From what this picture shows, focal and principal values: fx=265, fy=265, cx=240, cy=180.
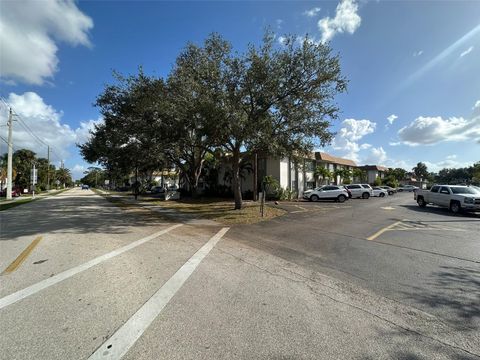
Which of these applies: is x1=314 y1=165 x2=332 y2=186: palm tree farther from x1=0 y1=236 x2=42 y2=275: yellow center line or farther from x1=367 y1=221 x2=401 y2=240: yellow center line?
x1=0 y1=236 x2=42 y2=275: yellow center line

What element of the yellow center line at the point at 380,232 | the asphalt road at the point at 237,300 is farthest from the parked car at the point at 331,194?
the asphalt road at the point at 237,300

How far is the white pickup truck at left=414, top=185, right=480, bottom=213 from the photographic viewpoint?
17.1m

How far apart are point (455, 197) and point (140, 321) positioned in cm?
2146

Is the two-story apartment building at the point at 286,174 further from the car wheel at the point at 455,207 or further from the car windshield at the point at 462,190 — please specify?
the car wheel at the point at 455,207

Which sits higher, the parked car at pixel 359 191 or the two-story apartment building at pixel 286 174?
the two-story apartment building at pixel 286 174

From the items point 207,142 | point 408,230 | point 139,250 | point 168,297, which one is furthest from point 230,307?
point 207,142

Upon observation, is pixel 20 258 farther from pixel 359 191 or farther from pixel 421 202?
pixel 359 191

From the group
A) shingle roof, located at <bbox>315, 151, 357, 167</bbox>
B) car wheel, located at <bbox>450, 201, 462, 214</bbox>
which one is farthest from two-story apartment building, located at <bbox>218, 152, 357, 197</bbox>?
car wheel, located at <bbox>450, 201, 462, 214</bbox>

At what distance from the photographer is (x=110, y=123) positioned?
2512 cm

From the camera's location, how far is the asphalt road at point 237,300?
3029mm

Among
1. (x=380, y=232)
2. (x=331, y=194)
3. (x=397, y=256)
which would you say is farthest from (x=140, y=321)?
(x=331, y=194)

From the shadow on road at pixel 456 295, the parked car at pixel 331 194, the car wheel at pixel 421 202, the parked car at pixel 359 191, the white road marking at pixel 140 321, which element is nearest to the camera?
the white road marking at pixel 140 321

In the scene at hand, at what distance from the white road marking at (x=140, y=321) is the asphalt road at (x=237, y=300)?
2 centimetres

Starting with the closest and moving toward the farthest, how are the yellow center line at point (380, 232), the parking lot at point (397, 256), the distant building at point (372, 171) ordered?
the parking lot at point (397, 256), the yellow center line at point (380, 232), the distant building at point (372, 171)
